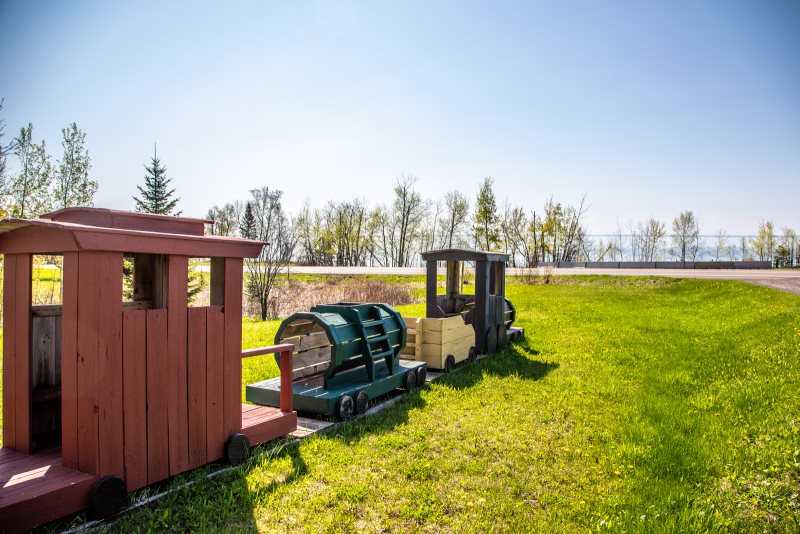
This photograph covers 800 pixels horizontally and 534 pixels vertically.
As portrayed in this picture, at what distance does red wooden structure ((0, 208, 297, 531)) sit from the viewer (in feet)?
10.8

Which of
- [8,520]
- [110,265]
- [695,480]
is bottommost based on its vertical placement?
[695,480]

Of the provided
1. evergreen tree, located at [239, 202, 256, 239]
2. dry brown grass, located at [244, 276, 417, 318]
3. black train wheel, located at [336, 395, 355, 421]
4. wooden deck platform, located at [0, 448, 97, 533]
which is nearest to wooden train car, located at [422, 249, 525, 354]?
black train wheel, located at [336, 395, 355, 421]

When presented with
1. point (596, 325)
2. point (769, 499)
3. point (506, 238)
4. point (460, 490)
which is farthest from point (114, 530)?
point (506, 238)

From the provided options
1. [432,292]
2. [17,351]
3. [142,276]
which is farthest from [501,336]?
[17,351]

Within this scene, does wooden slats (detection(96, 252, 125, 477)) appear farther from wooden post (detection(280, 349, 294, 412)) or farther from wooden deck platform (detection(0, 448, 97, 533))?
wooden post (detection(280, 349, 294, 412))

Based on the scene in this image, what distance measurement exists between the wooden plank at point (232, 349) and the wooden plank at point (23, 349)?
142 cm

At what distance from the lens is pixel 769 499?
382cm

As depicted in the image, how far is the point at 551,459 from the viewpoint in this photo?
15.3 ft

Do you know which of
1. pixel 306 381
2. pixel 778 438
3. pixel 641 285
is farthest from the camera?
pixel 641 285

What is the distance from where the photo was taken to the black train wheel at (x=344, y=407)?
18.2 ft

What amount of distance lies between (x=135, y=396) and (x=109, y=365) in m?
0.33

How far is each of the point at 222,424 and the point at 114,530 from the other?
1.17 m

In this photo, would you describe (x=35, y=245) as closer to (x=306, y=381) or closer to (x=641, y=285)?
(x=306, y=381)

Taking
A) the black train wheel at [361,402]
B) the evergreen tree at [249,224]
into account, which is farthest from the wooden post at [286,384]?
the evergreen tree at [249,224]
